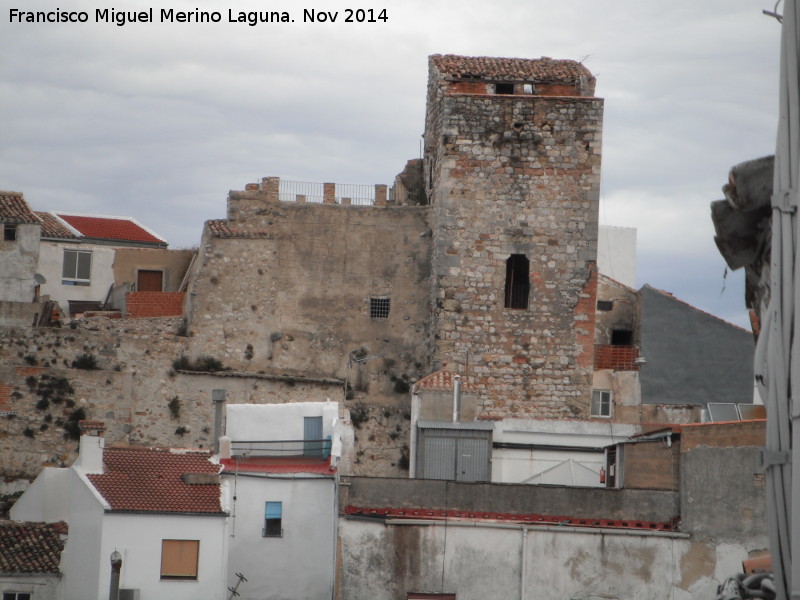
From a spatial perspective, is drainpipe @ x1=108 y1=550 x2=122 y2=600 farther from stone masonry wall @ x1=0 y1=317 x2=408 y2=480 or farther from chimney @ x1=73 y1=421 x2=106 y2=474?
stone masonry wall @ x1=0 y1=317 x2=408 y2=480

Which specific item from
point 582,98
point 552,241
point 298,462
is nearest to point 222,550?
point 298,462

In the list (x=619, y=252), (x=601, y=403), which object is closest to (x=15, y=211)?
(x=601, y=403)

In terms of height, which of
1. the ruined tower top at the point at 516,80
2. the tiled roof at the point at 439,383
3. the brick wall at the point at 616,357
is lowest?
the tiled roof at the point at 439,383

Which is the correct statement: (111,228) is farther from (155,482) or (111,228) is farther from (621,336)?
(155,482)

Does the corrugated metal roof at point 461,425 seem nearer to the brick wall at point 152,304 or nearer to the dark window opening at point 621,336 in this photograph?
the brick wall at point 152,304

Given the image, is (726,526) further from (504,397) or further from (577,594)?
(504,397)

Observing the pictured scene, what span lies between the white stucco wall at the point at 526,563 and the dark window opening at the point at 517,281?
10.1 m

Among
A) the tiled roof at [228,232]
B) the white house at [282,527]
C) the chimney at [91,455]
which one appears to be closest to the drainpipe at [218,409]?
the white house at [282,527]

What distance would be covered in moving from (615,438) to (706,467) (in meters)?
6.69

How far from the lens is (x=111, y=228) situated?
41.8 meters

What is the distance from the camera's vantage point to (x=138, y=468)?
26266mm

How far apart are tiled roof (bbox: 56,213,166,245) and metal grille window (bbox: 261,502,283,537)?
15.0 m

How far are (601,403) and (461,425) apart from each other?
6.70 metres

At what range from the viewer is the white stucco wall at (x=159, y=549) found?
24672 millimetres
